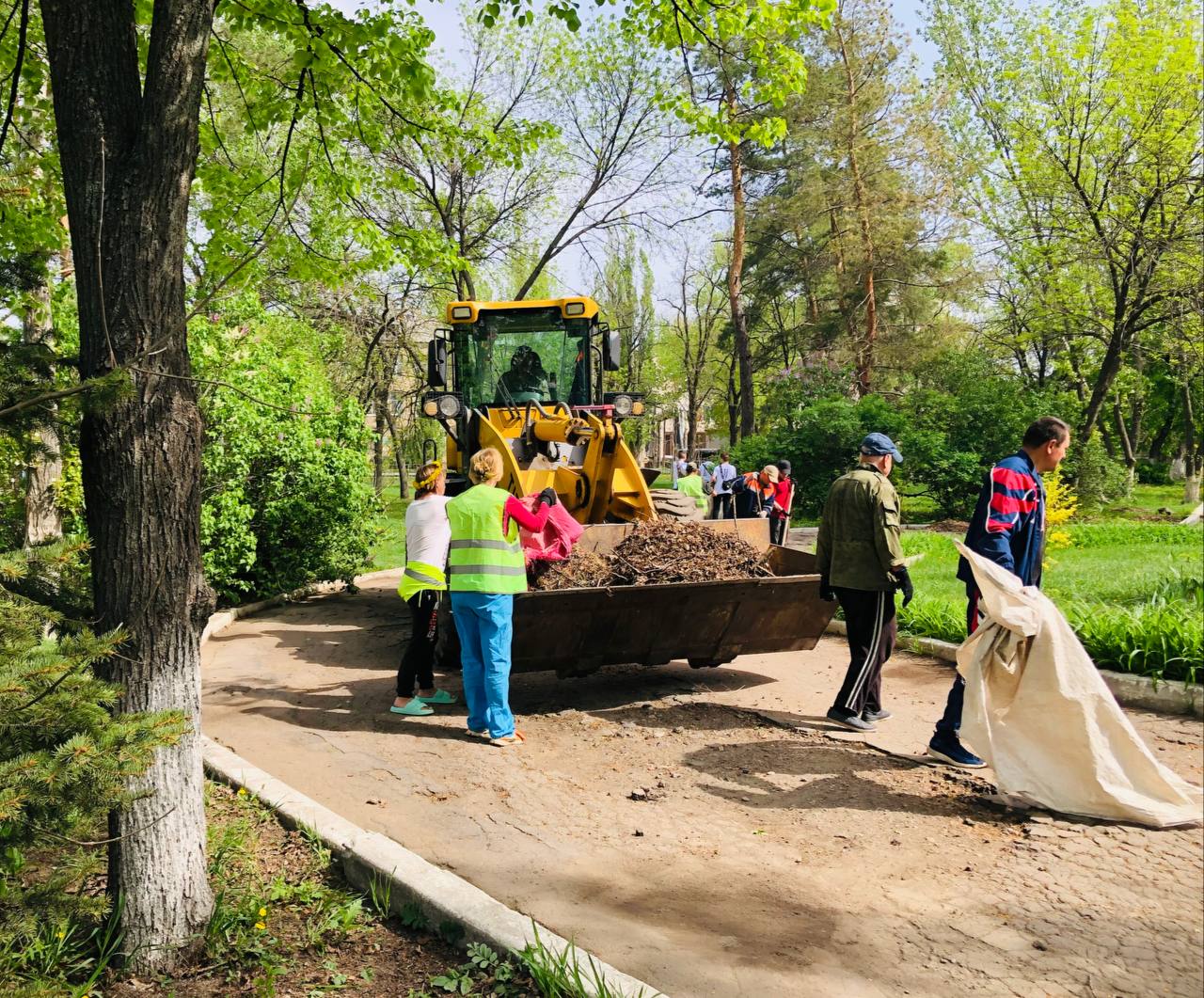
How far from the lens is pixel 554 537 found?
660cm

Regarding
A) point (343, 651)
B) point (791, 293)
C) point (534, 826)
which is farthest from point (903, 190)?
point (534, 826)

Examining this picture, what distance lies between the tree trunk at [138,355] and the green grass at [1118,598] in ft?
21.4

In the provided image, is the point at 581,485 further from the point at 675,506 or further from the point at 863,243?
the point at 863,243

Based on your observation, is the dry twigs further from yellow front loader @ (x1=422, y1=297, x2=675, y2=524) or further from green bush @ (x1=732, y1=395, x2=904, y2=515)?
green bush @ (x1=732, y1=395, x2=904, y2=515)

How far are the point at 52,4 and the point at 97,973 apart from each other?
10.7ft

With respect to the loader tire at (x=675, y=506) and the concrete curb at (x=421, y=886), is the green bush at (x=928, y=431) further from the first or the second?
the concrete curb at (x=421, y=886)

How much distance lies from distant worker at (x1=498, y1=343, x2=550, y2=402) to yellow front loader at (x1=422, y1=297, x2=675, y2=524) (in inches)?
0.4

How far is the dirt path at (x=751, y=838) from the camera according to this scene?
3475mm

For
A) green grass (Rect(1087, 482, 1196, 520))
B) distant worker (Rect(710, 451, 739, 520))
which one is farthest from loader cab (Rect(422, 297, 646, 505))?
green grass (Rect(1087, 482, 1196, 520))

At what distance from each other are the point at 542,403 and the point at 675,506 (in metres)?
1.83

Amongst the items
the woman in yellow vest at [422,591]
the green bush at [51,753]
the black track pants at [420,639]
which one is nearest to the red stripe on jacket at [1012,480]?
the woman in yellow vest at [422,591]

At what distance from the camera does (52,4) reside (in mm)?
Answer: 3293

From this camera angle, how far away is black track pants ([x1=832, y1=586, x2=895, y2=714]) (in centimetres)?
628

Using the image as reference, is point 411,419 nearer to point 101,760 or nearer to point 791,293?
point 791,293
